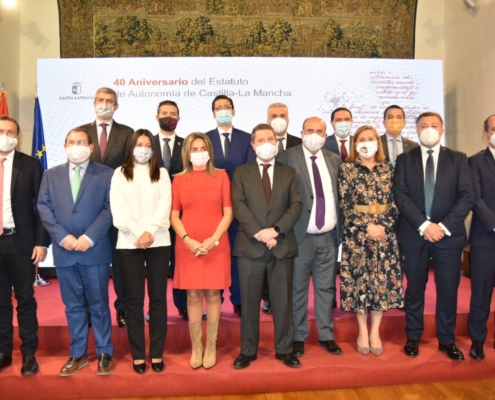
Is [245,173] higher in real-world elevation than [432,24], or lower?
lower

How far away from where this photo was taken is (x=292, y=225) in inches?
108

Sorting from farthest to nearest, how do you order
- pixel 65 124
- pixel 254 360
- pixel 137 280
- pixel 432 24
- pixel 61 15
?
pixel 432 24 < pixel 61 15 < pixel 65 124 < pixel 254 360 < pixel 137 280

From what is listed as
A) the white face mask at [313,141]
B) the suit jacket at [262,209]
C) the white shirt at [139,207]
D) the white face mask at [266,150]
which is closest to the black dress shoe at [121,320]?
the white shirt at [139,207]

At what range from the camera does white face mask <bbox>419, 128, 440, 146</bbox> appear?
297 cm

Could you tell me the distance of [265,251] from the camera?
2.78 meters

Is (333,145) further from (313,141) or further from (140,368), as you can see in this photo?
(140,368)

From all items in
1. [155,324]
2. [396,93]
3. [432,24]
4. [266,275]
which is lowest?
[155,324]

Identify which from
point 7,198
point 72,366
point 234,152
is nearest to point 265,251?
point 234,152

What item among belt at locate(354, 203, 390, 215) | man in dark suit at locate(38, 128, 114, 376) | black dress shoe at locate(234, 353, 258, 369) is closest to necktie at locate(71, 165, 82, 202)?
man in dark suit at locate(38, 128, 114, 376)

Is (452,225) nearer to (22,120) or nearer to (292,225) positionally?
(292,225)

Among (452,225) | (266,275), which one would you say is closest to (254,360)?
(266,275)

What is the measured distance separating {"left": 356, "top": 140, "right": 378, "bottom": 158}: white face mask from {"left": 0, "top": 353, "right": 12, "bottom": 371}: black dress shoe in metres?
2.63

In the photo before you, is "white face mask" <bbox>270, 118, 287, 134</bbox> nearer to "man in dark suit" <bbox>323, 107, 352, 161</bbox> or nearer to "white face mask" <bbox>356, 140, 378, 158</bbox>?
"man in dark suit" <bbox>323, 107, 352, 161</bbox>

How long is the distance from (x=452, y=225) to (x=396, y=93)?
115 inches
